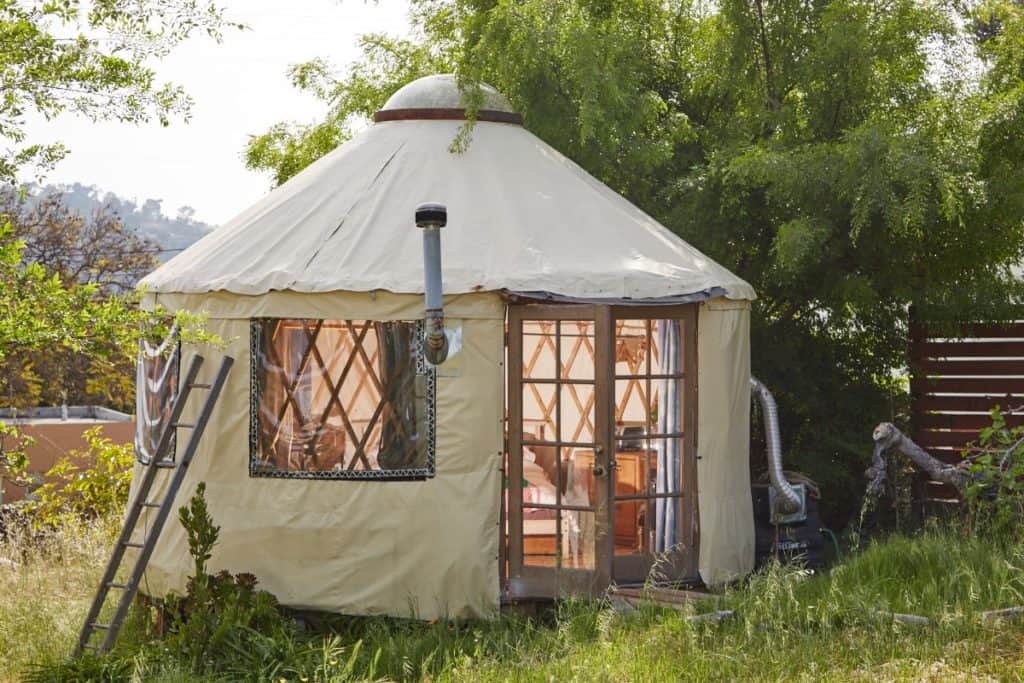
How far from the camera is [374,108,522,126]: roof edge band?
7.09 meters

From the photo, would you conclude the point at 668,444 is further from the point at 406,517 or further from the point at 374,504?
the point at 374,504

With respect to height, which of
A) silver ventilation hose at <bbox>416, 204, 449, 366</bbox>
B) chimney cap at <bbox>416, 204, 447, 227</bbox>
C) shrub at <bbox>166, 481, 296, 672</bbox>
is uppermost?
chimney cap at <bbox>416, 204, 447, 227</bbox>

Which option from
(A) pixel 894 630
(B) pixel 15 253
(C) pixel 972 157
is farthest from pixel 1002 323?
(B) pixel 15 253

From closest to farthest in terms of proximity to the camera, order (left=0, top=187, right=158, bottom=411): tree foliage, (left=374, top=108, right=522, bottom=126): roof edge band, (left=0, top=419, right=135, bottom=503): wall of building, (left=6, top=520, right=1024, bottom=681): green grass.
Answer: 1. (left=6, top=520, right=1024, bottom=681): green grass
2. (left=374, top=108, right=522, bottom=126): roof edge band
3. (left=0, top=419, right=135, bottom=503): wall of building
4. (left=0, top=187, right=158, bottom=411): tree foliage

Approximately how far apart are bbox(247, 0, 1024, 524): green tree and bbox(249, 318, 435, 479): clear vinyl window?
65.6 inches

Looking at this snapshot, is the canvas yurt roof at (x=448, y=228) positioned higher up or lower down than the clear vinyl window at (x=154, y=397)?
higher up

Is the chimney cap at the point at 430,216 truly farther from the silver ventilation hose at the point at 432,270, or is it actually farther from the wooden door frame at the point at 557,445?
the wooden door frame at the point at 557,445

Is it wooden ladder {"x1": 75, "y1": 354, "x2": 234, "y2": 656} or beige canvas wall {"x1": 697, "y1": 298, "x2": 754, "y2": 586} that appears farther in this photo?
beige canvas wall {"x1": 697, "y1": 298, "x2": 754, "y2": 586}

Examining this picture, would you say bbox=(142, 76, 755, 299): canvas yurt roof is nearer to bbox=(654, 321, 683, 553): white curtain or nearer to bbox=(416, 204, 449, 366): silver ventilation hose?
bbox=(416, 204, 449, 366): silver ventilation hose

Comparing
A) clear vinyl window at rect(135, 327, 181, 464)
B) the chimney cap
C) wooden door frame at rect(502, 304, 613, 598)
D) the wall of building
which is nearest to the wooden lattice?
wooden door frame at rect(502, 304, 613, 598)

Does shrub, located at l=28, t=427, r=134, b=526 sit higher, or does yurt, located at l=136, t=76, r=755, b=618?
yurt, located at l=136, t=76, r=755, b=618

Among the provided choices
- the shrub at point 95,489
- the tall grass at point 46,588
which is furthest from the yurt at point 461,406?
the shrub at point 95,489

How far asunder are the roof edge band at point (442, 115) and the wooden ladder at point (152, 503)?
68.8 inches

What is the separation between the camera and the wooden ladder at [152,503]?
5.88 meters
